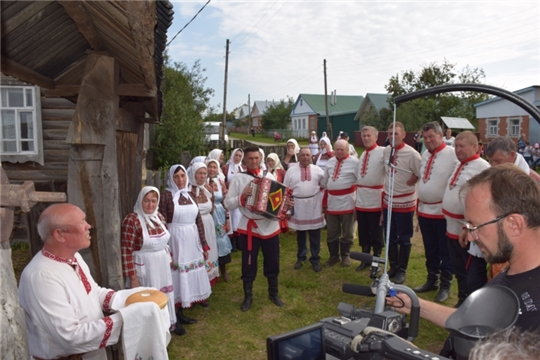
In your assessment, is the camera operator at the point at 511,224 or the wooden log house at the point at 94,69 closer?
the camera operator at the point at 511,224

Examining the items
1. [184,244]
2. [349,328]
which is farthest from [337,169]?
[349,328]

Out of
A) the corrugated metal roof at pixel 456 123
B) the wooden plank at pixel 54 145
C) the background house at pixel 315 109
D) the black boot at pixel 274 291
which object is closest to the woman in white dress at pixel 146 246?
the black boot at pixel 274 291

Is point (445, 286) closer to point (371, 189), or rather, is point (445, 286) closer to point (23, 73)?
point (371, 189)

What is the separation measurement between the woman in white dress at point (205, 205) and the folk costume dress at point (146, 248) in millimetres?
1055

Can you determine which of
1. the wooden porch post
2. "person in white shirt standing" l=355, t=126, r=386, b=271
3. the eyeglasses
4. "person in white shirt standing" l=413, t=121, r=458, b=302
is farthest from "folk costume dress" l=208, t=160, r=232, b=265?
the eyeglasses

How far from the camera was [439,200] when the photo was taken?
204 inches

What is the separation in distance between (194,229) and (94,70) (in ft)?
7.65

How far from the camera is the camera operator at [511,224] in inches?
66.2

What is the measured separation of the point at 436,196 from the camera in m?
5.16

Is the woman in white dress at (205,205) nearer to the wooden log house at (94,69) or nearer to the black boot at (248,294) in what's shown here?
the black boot at (248,294)

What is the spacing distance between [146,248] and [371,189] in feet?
11.4

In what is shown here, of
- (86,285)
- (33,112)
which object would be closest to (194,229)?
(86,285)

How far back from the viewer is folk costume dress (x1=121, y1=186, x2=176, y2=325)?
4113 mm

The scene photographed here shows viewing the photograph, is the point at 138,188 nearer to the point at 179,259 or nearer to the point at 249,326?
the point at 179,259
